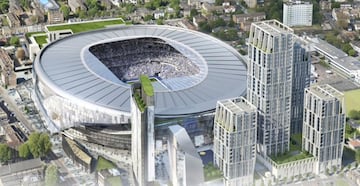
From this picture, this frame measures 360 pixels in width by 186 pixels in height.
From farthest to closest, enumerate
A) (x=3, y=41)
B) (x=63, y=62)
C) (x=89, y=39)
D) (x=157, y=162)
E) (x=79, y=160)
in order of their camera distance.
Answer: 1. (x=3, y=41)
2. (x=89, y=39)
3. (x=63, y=62)
4. (x=79, y=160)
5. (x=157, y=162)

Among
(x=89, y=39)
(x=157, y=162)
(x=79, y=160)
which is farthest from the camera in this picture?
(x=89, y=39)

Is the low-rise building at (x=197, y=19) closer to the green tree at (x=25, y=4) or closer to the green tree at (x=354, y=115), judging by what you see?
the green tree at (x=25, y=4)

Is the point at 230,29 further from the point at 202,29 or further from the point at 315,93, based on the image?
the point at 315,93

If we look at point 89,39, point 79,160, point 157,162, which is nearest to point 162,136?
point 157,162

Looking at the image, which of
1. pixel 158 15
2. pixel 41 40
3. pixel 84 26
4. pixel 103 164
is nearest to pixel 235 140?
pixel 103 164

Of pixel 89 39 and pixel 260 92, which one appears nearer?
pixel 260 92

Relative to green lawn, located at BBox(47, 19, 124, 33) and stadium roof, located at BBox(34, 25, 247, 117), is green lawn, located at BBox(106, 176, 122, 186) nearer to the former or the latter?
stadium roof, located at BBox(34, 25, 247, 117)

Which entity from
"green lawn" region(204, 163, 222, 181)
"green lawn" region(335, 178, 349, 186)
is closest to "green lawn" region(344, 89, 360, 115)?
"green lawn" region(335, 178, 349, 186)
